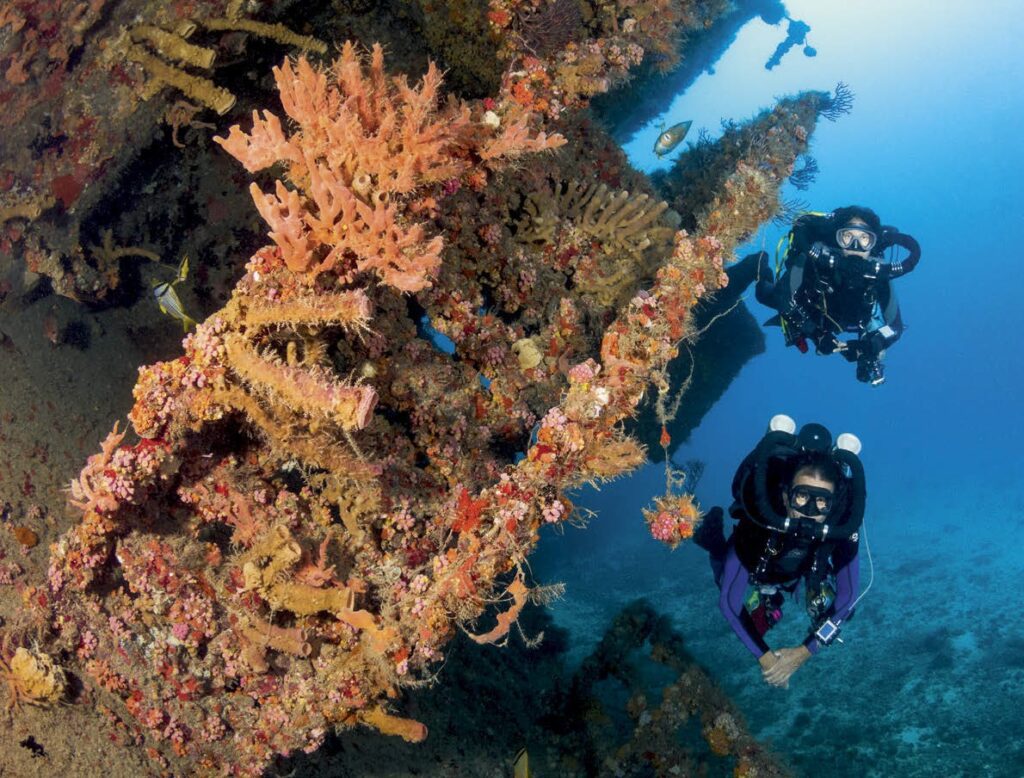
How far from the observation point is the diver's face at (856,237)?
7633mm

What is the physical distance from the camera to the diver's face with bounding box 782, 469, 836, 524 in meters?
5.46

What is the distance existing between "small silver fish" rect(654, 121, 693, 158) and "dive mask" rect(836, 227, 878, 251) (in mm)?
2685

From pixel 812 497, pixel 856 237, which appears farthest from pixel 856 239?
pixel 812 497

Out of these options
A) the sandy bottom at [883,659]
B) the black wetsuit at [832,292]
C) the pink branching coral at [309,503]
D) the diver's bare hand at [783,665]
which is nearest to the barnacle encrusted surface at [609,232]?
the pink branching coral at [309,503]

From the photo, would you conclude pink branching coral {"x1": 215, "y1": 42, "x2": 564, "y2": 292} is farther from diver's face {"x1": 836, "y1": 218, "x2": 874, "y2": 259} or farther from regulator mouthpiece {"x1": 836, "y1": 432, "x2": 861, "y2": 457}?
diver's face {"x1": 836, "y1": 218, "x2": 874, "y2": 259}

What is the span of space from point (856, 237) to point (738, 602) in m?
5.07

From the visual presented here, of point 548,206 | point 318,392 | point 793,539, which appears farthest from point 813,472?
point 318,392

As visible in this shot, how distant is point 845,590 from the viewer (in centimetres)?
574

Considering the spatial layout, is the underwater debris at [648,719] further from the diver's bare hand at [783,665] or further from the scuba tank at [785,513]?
the scuba tank at [785,513]

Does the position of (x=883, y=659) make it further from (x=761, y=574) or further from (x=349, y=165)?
(x=349, y=165)

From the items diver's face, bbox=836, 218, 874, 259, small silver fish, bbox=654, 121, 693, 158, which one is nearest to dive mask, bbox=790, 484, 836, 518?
diver's face, bbox=836, 218, 874, 259

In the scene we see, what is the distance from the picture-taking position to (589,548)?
2603 centimetres

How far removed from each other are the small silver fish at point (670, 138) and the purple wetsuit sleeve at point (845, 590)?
4902 millimetres

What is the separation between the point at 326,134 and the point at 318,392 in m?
1.39
